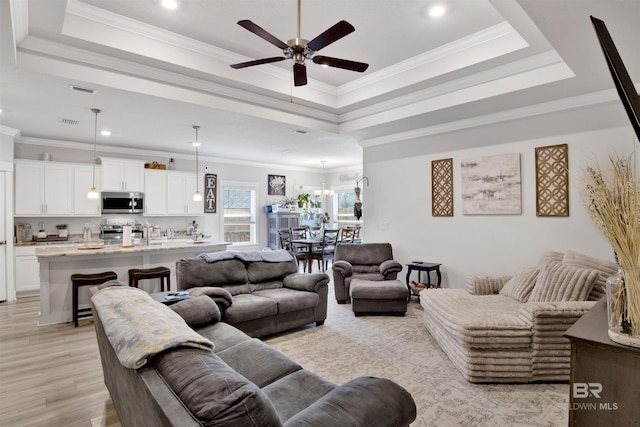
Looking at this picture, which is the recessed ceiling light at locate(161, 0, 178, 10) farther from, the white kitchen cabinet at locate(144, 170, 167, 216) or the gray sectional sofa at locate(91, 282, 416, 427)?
the white kitchen cabinet at locate(144, 170, 167, 216)

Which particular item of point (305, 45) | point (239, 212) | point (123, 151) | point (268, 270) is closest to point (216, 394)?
point (305, 45)

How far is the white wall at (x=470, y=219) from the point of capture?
3.94m

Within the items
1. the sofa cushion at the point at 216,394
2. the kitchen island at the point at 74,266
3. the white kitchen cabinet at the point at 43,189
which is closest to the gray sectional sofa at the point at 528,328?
the sofa cushion at the point at 216,394

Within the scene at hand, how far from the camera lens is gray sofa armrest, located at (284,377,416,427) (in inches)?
47.8

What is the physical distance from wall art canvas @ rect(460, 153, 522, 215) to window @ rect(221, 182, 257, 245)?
5.51 meters

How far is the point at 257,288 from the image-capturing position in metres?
4.12

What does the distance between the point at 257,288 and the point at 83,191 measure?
4.39 m

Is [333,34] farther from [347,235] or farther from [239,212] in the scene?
[239,212]

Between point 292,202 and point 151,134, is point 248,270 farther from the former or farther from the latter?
point 292,202

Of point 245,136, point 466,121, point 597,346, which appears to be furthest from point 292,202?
point 597,346

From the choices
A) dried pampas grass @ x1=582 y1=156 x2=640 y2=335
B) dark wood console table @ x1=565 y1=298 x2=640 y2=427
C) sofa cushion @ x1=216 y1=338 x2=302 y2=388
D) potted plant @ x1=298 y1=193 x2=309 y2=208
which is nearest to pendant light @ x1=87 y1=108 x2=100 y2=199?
sofa cushion @ x1=216 y1=338 x2=302 y2=388

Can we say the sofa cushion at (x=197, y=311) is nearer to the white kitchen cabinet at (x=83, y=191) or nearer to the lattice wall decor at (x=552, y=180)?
the lattice wall decor at (x=552, y=180)

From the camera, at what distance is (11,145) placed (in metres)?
5.50

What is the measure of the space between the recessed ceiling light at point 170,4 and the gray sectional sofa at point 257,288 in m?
2.47
